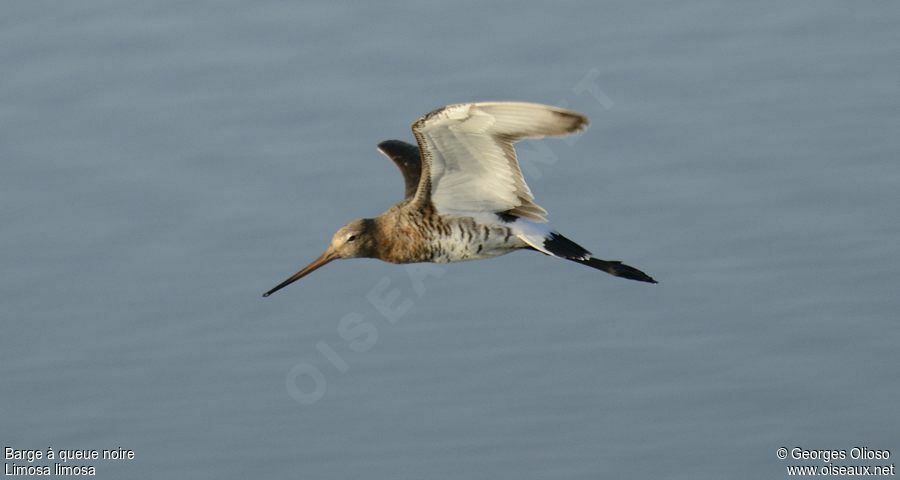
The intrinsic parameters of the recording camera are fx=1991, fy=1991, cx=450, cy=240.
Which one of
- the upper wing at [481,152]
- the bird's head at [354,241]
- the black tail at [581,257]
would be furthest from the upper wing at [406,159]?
the black tail at [581,257]

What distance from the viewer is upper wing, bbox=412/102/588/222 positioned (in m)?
11.6

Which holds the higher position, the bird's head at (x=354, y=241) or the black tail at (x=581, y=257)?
the bird's head at (x=354, y=241)

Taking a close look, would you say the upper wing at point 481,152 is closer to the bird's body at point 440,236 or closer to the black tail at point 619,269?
the bird's body at point 440,236

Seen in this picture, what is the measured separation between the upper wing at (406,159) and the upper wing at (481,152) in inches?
42.9

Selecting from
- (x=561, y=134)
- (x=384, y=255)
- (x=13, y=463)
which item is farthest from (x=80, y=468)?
(x=561, y=134)

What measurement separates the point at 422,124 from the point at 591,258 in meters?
1.77

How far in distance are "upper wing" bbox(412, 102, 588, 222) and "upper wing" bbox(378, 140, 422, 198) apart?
1090 millimetres

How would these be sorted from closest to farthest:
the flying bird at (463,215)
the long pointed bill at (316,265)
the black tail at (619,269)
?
the flying bird at (463,215) < the black tail at (619,269) < the long pointed bill at (316,265)

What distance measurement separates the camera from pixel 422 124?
1199 cm

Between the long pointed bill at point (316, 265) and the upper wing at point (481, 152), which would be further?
the long pointed bill at point (316, 265)

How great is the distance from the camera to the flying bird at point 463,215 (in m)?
12.3

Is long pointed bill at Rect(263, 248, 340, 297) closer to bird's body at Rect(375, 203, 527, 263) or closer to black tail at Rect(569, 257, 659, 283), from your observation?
bird's body at Rect(375, 203, 527, 263)

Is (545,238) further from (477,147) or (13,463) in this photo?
(13,463)

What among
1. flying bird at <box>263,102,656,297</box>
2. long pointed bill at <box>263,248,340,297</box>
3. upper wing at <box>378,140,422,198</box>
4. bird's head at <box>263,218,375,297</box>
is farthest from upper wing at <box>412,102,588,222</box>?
upper wing at <box>378,140,422,198</box>
